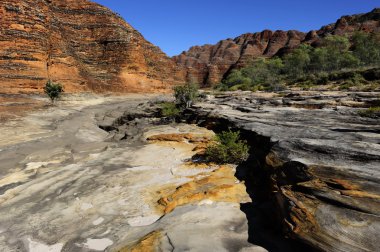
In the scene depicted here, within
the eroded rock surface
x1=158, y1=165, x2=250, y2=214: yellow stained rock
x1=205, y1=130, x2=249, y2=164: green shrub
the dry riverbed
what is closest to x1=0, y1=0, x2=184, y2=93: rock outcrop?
the dry riverbed

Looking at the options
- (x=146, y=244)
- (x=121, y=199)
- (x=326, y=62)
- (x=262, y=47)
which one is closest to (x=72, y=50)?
(x=326, y=62)

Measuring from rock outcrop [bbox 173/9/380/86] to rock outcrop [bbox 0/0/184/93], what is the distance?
46.8 m

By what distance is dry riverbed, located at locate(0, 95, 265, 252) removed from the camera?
5953mm

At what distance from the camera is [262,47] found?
173 meters

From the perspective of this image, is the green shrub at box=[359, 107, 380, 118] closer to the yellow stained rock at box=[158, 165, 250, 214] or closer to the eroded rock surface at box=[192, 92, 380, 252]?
the eroded rock surface at box=[192, 92, 380, 252]

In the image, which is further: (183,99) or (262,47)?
(262,47)

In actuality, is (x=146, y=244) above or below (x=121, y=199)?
above

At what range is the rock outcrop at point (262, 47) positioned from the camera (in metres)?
122

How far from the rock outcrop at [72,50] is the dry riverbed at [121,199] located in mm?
28522

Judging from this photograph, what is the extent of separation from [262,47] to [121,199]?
6982 inches

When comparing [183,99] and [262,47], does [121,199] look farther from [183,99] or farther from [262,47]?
[262,47]

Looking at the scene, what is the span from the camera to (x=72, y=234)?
672 centimetres

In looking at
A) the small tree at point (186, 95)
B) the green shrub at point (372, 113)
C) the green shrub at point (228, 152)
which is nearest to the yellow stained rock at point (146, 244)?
the green shrub at point (228, 152)

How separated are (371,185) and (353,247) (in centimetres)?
158
